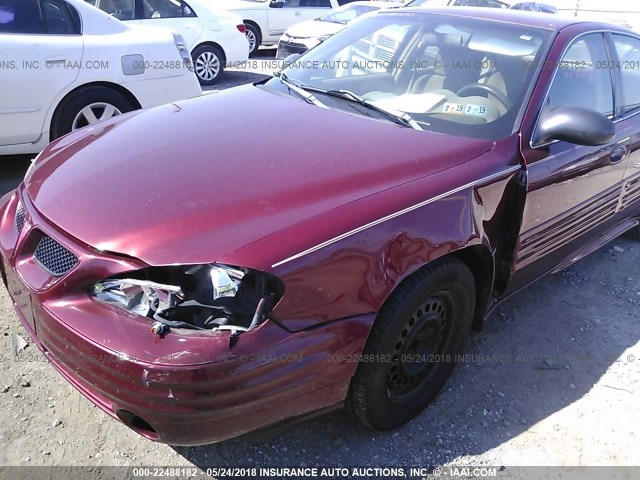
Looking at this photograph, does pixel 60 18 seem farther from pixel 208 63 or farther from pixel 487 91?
pixel 208 63

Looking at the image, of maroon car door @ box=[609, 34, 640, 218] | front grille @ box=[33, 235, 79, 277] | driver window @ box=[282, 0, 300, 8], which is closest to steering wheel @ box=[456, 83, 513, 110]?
maroon car door @ box=[609, 34, 640, 218]

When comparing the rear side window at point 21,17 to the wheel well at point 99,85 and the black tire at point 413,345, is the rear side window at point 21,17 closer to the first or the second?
the wheel well at point 99,85

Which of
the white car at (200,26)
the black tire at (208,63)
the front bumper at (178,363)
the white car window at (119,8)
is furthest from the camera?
the black tire at (208,63)

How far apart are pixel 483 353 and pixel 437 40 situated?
5.53 feet

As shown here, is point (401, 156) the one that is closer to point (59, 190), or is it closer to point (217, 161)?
point (217, 161)

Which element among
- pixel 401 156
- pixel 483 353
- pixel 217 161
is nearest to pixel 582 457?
pixel 483 353

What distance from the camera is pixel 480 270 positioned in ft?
8.23

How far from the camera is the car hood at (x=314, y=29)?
923 cm

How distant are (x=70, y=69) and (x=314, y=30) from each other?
5731 millimetres

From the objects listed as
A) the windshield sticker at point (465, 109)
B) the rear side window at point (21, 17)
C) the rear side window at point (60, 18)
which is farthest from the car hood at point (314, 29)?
the windshield sticker at point (465, 109)

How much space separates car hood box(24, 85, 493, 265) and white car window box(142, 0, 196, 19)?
5697 mm

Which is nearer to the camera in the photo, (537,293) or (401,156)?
(401,156)

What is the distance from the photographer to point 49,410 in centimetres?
237

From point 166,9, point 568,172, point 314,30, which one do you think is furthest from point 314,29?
point 568,172
